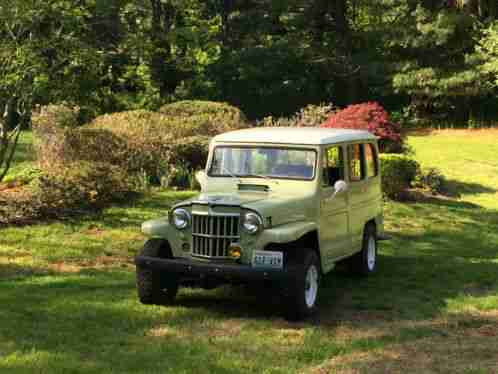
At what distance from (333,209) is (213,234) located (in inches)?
66.5

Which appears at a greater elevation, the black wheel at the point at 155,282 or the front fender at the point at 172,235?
the front fender at the point at 172,235

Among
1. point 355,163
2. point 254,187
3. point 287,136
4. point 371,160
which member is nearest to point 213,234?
point 254,187

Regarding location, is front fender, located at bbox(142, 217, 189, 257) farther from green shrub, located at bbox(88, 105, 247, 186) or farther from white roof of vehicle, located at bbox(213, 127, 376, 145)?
green shrub, located at bbox(88, 105, 247, 186)

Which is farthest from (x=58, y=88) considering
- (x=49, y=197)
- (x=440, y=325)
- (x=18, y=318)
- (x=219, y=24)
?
(x=219, y=24)

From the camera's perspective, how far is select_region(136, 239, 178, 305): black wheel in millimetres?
7988

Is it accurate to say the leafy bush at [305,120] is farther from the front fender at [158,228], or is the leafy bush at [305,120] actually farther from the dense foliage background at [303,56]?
the front fender at [158,228]

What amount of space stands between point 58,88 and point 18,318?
311 inches

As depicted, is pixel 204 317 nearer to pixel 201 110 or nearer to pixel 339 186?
pixel 339 186

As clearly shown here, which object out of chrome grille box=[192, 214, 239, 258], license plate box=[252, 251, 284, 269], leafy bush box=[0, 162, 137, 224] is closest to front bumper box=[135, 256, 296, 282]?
license plate box=[252, 251, 284, 269]

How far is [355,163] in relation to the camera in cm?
970

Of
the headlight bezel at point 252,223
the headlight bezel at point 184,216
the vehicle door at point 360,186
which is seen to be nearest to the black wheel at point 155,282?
the headlight bezel at point 184,216

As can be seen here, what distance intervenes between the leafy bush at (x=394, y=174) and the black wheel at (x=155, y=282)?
8994mm

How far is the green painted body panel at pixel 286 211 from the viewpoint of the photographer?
25.4 ft

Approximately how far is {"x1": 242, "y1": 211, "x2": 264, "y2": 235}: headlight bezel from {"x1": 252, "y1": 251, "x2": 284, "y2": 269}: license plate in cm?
25
